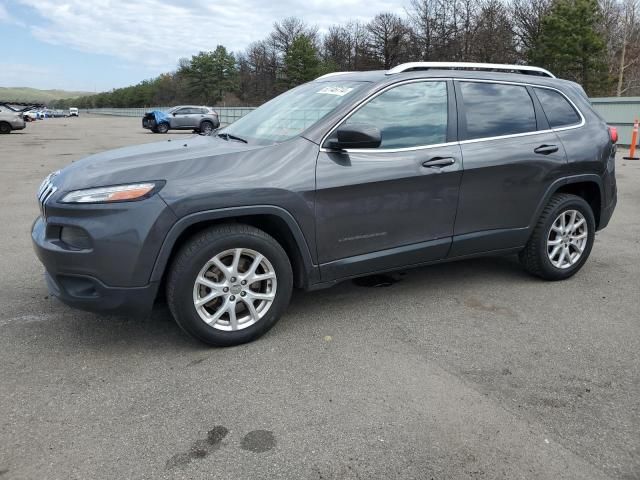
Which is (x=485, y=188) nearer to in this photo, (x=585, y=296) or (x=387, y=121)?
(x=387, y=121)

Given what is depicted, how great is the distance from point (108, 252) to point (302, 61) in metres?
73.6

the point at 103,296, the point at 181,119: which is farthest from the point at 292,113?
the point at 181,119

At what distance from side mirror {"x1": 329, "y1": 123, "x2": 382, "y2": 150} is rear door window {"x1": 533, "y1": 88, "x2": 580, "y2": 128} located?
184cm

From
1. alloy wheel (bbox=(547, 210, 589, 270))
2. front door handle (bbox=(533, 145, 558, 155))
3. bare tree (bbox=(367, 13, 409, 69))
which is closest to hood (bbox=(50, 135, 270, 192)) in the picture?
front door handle (bbox=(533, 145, 558, 155))

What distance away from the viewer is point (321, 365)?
3.27 meters

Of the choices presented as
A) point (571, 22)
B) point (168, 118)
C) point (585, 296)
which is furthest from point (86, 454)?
point (571, 22)

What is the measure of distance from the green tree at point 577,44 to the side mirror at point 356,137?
43.9 m

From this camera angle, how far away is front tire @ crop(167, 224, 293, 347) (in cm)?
324

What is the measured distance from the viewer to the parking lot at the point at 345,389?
2.41 m

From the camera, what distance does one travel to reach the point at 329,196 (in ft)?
11.6

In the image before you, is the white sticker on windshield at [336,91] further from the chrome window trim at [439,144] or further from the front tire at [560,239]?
the front tire at [560,239]

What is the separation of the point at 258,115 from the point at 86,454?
115 inches

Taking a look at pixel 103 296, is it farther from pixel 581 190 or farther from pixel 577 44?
pixel 577 44

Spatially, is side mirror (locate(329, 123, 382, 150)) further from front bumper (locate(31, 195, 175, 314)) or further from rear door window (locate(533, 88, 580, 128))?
rear door window (locate(533, 88, 580, 128))
